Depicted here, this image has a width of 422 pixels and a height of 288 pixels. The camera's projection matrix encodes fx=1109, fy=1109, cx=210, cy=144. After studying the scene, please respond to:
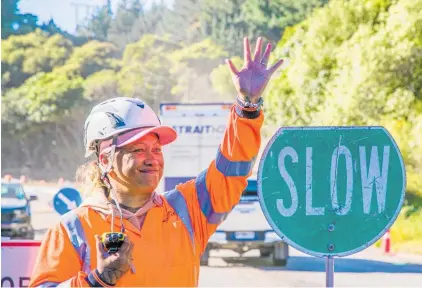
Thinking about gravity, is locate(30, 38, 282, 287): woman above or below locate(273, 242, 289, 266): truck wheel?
→ above

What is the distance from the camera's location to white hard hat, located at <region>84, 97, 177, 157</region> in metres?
3.50

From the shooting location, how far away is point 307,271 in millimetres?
17641

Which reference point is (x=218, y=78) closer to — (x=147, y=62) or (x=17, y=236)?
(x=147, y=62)

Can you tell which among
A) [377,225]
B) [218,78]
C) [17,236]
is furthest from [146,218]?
[218,78]

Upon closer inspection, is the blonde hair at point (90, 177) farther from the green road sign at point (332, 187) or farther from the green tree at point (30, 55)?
the green tree at point (30, 55)

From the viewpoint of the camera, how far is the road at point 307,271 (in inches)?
614

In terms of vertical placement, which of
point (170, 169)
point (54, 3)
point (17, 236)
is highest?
point (54, 3)

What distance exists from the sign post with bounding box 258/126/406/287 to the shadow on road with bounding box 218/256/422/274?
1369 cm

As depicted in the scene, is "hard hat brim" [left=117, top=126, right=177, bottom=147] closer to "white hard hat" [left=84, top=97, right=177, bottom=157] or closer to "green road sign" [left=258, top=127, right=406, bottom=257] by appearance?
"white hard hat" [left=84, top=97, right=177, bottom=157]

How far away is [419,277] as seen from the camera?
16453 millimetres

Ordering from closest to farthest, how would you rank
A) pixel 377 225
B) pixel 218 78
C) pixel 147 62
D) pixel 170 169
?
pixel 377 225
pixel 170 169
pixel 218 78
pixel 147 62

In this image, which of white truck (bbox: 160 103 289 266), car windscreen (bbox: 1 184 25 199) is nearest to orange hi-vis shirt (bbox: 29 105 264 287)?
white truck (bbox: 160 103 289 266)

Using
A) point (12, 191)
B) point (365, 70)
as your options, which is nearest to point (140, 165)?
point (12, 191)

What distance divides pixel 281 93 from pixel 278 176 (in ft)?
94.6
